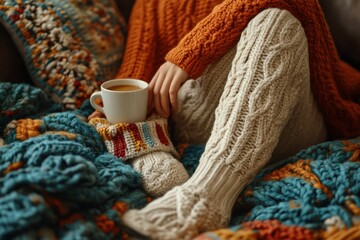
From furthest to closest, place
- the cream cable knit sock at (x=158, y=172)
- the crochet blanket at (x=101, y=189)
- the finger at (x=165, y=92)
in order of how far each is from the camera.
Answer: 1. the finger at (x=165, y=92)
2. the cream cable knit sock at (x=158, y=172)
3. the crochet blanket at (x=101, y=189)

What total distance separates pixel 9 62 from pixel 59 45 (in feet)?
0.37

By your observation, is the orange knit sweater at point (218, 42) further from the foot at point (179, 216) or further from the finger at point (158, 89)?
the foot at point (179, 216)

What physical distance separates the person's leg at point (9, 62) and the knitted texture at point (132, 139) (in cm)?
26

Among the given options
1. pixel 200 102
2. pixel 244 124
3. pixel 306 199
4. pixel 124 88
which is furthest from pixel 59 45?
pixel 306 199

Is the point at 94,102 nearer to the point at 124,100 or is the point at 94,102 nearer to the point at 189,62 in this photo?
the point at 124,100

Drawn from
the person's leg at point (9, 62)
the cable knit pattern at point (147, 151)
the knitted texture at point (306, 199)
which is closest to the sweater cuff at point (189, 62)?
the cable knit pattern at point (147, 151)

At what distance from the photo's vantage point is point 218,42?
30.4 inches

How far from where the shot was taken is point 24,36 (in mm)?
876

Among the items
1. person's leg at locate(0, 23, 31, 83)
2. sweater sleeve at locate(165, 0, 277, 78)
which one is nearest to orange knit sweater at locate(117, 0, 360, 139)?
sweater sleeve at locate(165, 0, 277, 78)

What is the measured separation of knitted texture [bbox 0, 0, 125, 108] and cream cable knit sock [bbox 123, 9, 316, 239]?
332 millimetres

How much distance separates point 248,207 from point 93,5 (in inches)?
22.6

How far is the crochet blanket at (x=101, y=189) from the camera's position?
0.54m

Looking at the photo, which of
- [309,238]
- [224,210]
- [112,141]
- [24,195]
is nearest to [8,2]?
[112,141]

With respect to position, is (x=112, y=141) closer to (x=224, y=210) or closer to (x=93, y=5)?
(x=224, y=210)
